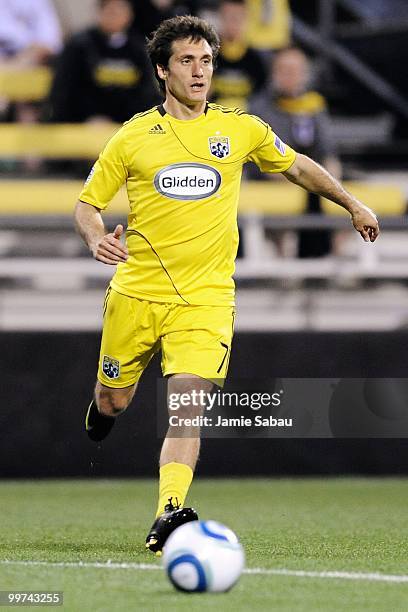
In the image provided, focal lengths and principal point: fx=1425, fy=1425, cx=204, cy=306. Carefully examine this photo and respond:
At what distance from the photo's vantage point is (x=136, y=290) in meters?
6.95

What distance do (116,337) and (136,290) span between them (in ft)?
0.88

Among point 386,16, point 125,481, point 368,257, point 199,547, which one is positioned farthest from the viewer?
point 386,16

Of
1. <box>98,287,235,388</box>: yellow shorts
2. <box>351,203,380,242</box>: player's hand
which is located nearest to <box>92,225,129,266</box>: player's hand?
<box>98,287,235,388</box>: yellow shorts

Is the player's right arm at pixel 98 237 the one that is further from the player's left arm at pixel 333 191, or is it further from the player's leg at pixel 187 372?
the player's left arm at pixel 333 191

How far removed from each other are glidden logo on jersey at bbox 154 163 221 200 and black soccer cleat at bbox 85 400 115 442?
4.62ft

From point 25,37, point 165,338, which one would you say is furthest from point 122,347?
point 25,37

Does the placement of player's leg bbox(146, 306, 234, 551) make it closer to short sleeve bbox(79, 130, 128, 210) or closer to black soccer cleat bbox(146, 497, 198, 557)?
black soccer cleat bbox(146, 497, 198, 557)

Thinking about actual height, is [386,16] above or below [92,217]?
above

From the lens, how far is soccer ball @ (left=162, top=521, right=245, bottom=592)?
16.8 feet

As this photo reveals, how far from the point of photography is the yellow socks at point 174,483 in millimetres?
6461

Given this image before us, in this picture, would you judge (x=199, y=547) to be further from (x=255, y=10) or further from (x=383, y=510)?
(x=255, y=10)

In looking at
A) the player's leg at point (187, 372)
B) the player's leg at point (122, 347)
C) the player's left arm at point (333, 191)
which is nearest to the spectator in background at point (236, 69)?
the player's left arm at point (333, 191)

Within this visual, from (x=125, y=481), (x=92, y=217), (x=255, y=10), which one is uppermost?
(x=255, y=10)

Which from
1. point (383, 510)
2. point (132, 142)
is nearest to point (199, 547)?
point (132, 142)
